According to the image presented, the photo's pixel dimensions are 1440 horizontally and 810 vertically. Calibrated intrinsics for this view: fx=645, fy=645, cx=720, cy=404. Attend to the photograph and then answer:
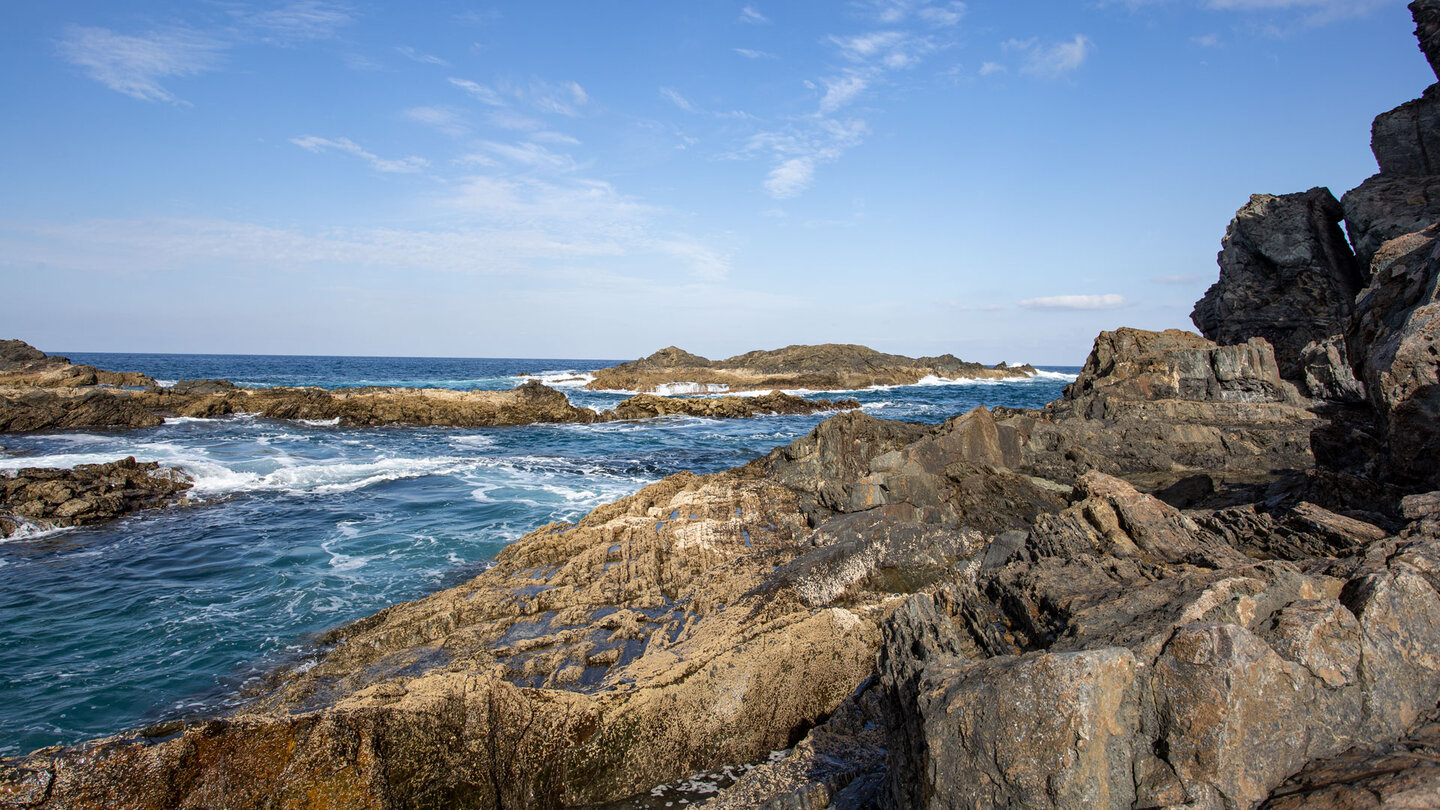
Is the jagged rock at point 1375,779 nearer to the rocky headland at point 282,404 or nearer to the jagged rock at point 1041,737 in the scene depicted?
the jagged rock at point 1041,737

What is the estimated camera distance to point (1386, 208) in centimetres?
1759

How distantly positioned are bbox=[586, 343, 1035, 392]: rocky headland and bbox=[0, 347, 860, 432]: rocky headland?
48.3 ft

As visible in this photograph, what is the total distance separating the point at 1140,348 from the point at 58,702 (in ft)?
71.9

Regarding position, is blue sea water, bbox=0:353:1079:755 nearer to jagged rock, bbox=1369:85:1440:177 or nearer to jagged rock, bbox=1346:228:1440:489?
jagged rock, bbox=1346:228:1440:489

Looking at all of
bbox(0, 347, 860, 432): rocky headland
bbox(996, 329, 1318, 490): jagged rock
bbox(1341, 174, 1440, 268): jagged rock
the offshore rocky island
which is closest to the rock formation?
the offshore rocky island

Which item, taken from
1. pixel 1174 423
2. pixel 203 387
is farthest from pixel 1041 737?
pixel 203 387

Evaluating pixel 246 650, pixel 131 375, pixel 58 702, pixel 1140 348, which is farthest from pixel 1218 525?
pixel 131 375

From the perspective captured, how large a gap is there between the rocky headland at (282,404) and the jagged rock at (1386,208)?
25.2 metres

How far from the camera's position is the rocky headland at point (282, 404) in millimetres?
26766

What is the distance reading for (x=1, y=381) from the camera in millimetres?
33969

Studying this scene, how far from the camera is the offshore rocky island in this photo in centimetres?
272

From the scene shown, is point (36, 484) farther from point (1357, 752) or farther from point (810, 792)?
point (1357, 752)

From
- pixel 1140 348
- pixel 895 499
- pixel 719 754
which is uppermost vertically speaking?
pixel 1140 348

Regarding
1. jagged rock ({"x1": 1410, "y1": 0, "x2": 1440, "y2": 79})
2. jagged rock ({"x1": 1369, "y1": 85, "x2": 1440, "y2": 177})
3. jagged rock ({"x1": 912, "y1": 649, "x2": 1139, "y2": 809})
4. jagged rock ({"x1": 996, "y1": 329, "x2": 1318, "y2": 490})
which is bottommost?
jagged rock ({"x1": 912, "y1": 649, "x2": 1139, "y2": 809})
